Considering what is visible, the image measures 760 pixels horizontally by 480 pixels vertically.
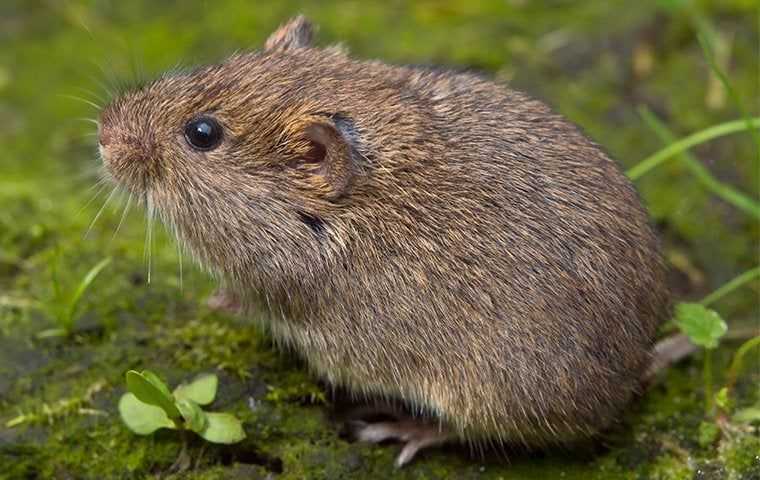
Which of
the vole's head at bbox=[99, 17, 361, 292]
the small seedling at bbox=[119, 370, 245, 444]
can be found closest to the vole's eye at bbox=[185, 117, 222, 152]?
the vole's head at bbox=[99, 17, 361, 292]

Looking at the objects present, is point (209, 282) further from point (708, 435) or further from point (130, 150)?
point (708, 435)

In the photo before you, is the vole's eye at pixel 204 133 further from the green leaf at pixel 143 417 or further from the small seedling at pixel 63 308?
the green leaf at pixel 143 417

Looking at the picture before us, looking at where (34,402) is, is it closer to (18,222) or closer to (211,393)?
(211,393)

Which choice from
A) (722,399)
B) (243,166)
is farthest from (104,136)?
(722,399)

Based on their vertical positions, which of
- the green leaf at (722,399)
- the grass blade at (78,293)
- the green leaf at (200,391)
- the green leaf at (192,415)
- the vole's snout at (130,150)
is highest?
the vole's snout at (130,150)

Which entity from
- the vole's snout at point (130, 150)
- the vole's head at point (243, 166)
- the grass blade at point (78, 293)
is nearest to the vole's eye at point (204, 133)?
the vole's head at point (243, 166)

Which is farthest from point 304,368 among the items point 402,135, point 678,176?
point 678,176

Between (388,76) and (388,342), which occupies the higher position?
(388,76)

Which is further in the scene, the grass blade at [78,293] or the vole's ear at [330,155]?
the grass blade at [78,293]
